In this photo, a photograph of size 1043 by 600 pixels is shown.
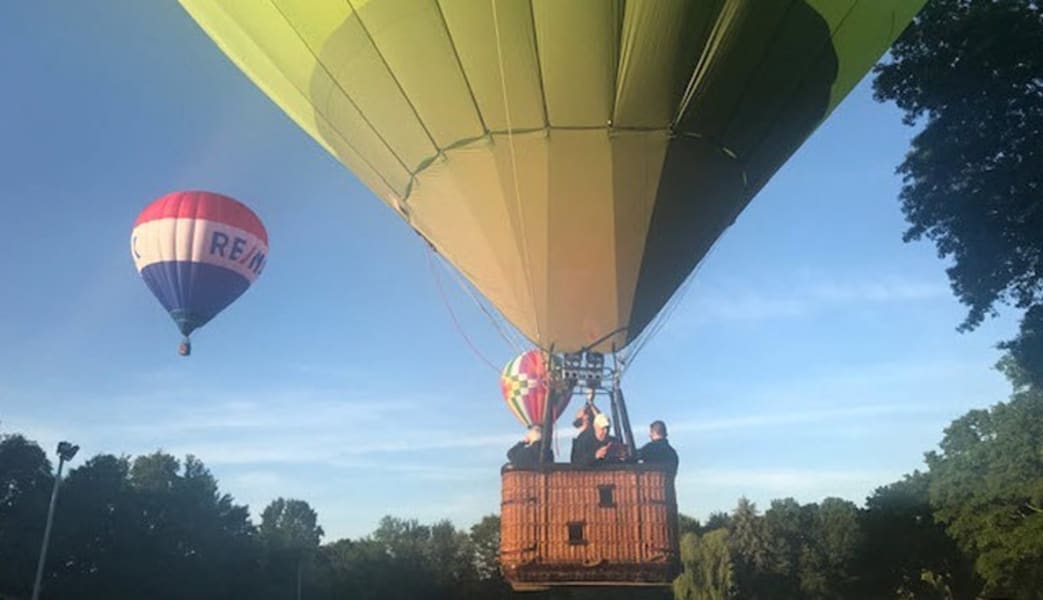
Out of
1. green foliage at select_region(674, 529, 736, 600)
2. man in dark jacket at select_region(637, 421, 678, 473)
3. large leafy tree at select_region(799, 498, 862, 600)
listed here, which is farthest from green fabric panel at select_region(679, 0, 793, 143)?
large leafy tree at select_region(799, 498, 862, 600)

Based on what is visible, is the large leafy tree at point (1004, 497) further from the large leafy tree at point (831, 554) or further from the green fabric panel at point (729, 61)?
the green fabric panel at point (729, 61)

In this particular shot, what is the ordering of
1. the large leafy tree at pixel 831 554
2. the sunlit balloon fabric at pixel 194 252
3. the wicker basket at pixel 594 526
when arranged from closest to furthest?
1. the wicker basket at pixel 594 526
2. the sunlit balloon fabric at pixel 194 252
3. the large leafy tree at pixel 831 554

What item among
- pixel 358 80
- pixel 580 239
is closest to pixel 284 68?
pixel 358 80

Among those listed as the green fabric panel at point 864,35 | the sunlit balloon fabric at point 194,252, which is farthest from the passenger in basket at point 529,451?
the sunlit balloon fabric at point 194,252

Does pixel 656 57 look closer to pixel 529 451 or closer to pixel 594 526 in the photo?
pixel 529 451

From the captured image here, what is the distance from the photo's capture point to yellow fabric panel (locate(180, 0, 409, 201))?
7.04m

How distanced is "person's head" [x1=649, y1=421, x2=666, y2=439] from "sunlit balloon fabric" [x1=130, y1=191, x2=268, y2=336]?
1423 cm

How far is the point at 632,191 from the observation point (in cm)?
631

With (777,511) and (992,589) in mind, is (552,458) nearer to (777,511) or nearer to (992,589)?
(992,589)

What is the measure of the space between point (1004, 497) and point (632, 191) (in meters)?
29.1

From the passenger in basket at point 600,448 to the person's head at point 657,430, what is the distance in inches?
7.7

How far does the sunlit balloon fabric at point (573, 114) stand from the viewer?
6.14m

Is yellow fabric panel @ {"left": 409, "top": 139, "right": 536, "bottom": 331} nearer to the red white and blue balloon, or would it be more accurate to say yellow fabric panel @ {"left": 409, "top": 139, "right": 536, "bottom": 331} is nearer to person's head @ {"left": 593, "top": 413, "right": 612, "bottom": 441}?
person's head @ {"left": 593, "top": 413, "right": 612, "bottom": 441}

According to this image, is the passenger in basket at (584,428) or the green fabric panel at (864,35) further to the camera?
the green fabric panel at (864,35)
